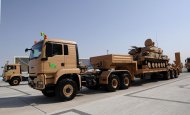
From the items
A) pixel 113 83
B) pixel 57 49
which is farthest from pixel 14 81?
pixel 57 49

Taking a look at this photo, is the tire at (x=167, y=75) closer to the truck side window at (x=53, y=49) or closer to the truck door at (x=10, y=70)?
the truck side window at (x=53, y=49)

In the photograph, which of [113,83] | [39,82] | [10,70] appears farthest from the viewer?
[10,70]

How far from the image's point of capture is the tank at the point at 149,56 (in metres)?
13.3

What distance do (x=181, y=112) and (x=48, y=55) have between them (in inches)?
217

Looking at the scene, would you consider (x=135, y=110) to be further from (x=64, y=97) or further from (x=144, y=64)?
(x=144, y=64)

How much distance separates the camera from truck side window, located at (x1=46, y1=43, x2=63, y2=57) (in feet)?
25.1

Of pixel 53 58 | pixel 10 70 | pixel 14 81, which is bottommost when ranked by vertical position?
pixel 14 81

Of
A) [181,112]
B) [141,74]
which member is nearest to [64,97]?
[181,112]

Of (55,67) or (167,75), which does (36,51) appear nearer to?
(55,67)

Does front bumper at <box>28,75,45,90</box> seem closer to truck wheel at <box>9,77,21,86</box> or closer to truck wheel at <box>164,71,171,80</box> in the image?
truck wheel at <box>9,77,21,86</box>

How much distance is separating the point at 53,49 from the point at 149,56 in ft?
28.4

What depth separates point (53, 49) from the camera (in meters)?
7.87

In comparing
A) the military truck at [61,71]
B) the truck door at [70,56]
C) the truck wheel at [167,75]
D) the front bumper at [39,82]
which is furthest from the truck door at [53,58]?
the truck wheel at [167,75]

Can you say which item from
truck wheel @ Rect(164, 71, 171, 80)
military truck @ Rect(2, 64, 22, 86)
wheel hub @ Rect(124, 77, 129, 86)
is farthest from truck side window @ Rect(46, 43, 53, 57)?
military truck @ Rect(2, 64, 22, 86)
